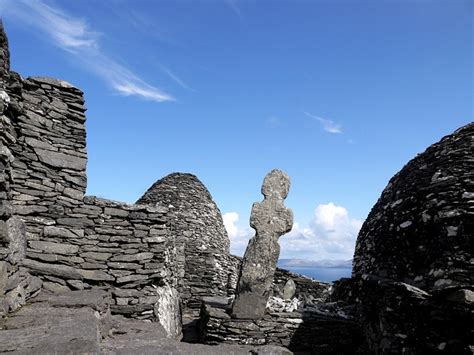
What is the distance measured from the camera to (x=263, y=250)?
9000 mm

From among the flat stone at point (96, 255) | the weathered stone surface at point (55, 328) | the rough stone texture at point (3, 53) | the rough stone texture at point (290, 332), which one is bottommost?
the rough stone texture at point (290, 332)

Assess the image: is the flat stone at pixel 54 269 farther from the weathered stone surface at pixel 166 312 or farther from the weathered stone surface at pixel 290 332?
the weathered stone surface at pixel 290 332

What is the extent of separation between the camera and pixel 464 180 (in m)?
7.37

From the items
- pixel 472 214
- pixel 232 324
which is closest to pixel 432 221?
pixel 472 214

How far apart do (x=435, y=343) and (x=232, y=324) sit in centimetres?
437

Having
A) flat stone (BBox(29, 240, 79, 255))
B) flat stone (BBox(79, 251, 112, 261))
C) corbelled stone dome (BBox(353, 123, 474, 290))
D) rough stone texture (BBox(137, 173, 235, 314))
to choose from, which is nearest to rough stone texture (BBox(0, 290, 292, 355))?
flat stone (BBox(79, 251, 112, 261))

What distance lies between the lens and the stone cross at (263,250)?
872 centimetres

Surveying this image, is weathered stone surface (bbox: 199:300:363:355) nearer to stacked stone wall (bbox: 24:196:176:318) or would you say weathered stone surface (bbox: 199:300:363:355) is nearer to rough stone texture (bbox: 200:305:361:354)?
rough stone texture (bbox: 200:305:361:354)

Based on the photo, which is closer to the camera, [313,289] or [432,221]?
[432,221]

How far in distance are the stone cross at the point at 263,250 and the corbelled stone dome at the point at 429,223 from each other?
7.62ft

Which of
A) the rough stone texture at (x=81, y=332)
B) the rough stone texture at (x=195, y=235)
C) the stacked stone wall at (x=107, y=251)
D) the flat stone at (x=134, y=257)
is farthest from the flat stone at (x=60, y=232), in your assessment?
the rough stone texture at (x=195, y=235)

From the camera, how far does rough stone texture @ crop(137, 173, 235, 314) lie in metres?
17.1

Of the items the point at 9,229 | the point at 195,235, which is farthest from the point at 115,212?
the point at 195,235

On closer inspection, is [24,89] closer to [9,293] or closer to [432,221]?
[9,293]
